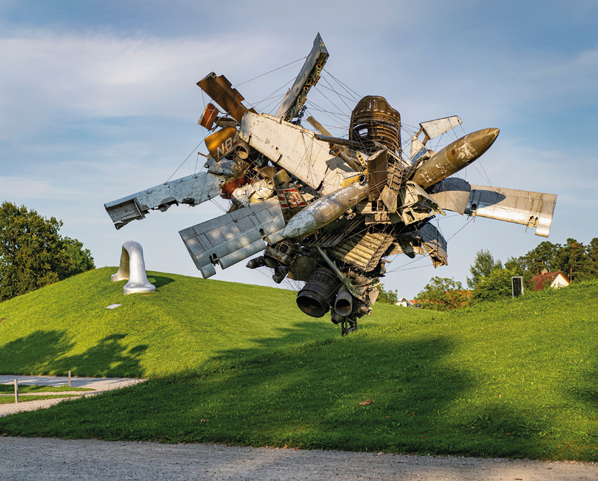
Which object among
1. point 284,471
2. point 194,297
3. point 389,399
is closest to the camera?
point 284,471

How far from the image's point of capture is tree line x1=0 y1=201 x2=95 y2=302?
221 feet

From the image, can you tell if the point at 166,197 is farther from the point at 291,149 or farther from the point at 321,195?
the point at 321,195

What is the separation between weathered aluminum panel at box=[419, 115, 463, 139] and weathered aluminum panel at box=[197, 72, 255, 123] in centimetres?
524

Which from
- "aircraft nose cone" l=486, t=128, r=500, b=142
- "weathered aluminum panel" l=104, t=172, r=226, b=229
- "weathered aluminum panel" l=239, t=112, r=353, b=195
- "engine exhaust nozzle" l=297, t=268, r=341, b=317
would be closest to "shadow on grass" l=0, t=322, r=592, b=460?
"engine exhaust nozzle" l=297, t=268, r=341, b=317

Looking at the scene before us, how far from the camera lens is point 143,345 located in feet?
121

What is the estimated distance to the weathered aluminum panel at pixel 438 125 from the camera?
15.1 m

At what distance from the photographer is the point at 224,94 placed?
46.1 ft

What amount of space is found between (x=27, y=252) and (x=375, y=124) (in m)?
65.6

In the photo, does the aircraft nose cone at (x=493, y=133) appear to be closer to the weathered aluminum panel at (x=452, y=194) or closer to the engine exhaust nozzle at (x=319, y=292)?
the weathered aluminum panel at (x=452, y=194)

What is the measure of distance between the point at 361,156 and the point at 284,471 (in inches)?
344

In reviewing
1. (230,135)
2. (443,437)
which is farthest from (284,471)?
(230,135)

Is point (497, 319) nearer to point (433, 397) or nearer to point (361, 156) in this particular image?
point (433, 397)

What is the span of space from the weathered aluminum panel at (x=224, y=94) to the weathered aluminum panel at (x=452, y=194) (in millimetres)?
5909

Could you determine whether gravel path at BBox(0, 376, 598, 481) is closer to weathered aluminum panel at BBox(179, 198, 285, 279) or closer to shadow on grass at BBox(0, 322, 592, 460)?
shadow on grass at BBox(0, 322, 592, 460)
